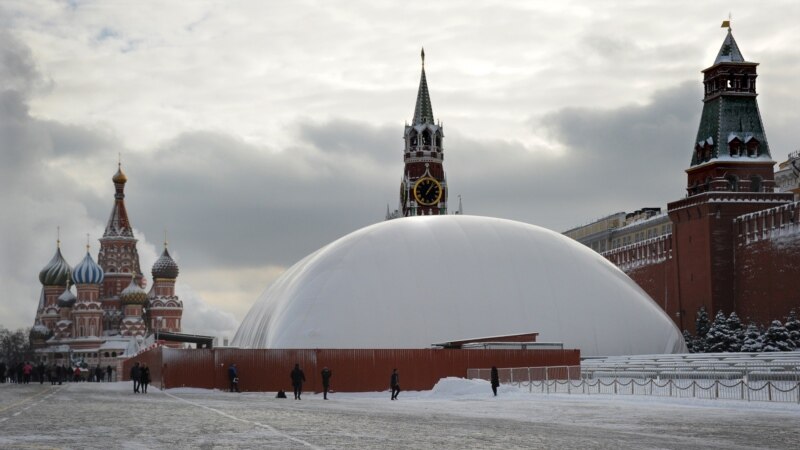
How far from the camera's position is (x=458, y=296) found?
2704 inches

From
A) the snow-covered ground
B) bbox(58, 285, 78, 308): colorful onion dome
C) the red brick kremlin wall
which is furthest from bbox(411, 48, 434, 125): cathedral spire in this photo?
the snow-covered ground

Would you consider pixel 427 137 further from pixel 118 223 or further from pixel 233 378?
pixel 233 378

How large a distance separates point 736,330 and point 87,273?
107m

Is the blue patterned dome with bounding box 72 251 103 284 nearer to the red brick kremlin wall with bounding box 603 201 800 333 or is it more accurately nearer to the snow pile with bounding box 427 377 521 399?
the red brick kremlin wall with bounding box 603 201 800 333

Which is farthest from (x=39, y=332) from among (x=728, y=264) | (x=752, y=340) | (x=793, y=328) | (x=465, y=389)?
(x=465, y=389)

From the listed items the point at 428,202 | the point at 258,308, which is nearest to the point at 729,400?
the point at 258,308

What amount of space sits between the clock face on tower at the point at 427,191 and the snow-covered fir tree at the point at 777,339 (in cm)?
9635

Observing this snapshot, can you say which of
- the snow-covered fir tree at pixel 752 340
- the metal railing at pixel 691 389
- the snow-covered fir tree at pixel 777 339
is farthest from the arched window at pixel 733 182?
the metal railing at pixel 691 389

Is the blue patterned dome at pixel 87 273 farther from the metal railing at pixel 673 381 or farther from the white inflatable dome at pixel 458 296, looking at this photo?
the metal railing at pixel 673 381

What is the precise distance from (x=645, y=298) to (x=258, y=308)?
1088 inches

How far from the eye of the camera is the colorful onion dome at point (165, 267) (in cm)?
16338

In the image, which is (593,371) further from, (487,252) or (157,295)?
(157,295)

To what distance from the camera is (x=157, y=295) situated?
163375 mm

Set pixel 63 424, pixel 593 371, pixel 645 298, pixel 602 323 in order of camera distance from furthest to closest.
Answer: pixel 645 298, pixel 602 323, pixel 593 371, pixel 63 424
